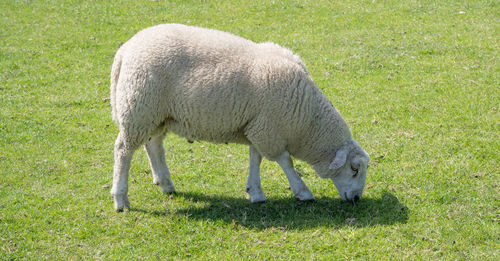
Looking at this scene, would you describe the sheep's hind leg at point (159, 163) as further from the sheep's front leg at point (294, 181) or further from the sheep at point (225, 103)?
the sheep's front leg at point (294, 181)

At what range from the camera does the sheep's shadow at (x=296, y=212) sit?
23.6 feet

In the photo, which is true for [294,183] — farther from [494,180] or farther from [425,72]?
[425,72]

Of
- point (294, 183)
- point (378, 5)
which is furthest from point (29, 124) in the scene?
point (378, 5)

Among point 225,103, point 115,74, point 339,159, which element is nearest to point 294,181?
point 339,159

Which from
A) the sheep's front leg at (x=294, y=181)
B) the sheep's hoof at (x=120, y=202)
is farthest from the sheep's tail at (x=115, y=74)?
the sheep's front leg at (x=294, y=181)

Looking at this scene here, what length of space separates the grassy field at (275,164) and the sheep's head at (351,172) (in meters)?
0.20

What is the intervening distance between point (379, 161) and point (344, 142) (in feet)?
4.94

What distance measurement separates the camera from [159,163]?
8.12 m

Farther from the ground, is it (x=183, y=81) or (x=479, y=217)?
(x=183, y=81)

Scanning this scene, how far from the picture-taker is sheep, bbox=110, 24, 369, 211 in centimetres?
716

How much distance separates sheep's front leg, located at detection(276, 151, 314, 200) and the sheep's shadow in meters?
0.12

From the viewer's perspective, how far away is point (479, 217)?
7121mm

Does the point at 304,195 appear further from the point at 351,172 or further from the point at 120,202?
the point at 120,202

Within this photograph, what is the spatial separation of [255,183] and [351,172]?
1.38m
